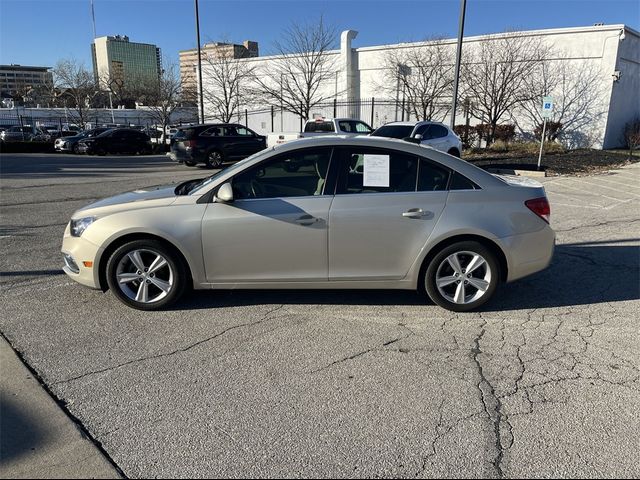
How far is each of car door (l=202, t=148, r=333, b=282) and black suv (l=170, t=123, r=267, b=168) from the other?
14.6m

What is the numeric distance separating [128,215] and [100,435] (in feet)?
6.89

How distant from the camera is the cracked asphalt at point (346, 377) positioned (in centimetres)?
257

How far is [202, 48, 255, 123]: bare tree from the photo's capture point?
35.0 m

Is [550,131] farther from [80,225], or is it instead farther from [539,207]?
[80,225]

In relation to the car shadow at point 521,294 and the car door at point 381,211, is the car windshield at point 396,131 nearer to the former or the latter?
the car shadow at point 521,294

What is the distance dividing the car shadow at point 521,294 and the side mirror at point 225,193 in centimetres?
106

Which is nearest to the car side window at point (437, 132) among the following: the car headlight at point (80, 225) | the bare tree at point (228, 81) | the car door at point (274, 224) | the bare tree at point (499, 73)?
the bare tree at point (499, 73)

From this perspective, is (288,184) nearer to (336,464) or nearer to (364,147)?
(364,147)

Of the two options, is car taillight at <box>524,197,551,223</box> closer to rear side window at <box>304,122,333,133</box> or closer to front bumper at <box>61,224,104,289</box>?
front bumper at <box>61,224,104,289</box>

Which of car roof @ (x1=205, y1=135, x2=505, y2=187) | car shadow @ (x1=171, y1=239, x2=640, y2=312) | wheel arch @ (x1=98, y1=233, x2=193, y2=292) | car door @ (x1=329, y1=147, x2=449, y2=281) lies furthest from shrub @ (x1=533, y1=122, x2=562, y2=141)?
wheel arch @ (x1=98, y1=233, x2=193, y2=292)

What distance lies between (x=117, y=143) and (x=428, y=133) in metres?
18.1

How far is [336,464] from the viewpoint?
2.50 meters

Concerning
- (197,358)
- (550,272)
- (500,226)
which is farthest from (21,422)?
(550,272)

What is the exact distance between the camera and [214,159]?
18656mm
